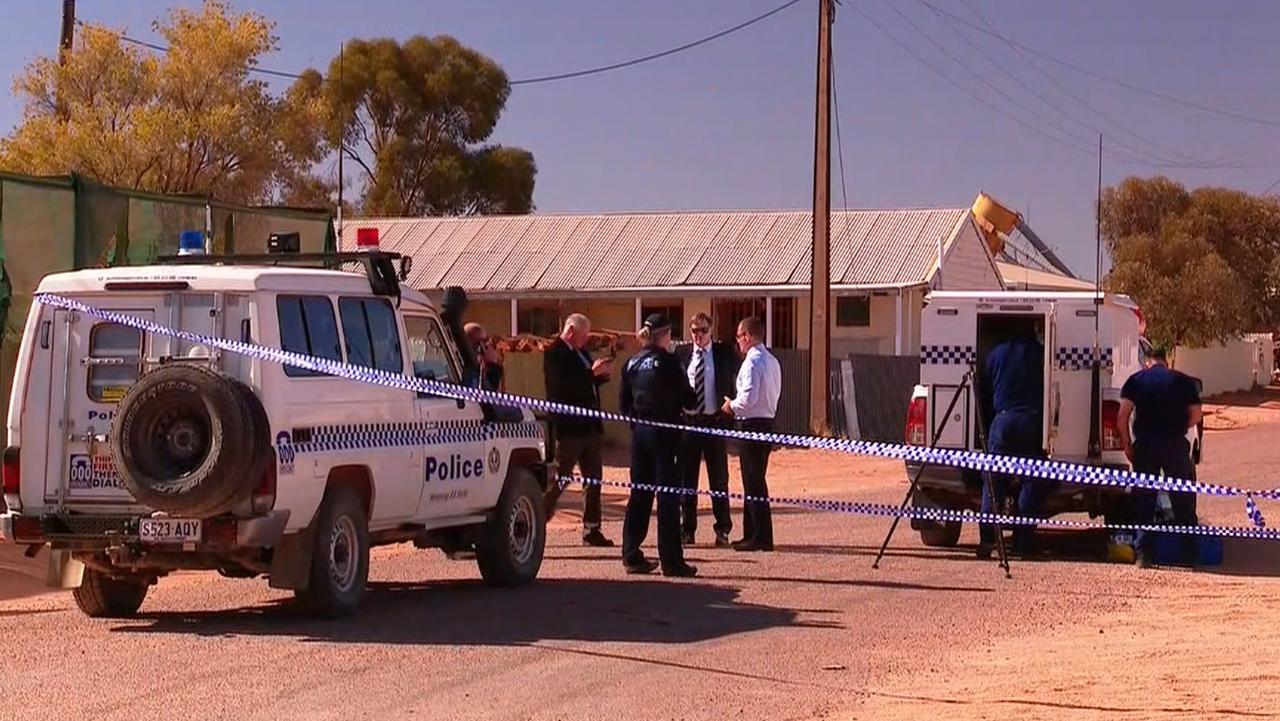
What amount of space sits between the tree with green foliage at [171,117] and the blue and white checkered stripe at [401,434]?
67.4 feet

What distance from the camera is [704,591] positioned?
13141 mm

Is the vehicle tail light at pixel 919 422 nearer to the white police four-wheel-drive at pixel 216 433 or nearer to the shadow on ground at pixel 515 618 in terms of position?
the shadow on ground at pixel 515 618

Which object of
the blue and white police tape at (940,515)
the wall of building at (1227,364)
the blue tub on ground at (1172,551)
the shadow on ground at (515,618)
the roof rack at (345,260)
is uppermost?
the wall of building at (1227,364)

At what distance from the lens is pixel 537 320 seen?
42781 mm

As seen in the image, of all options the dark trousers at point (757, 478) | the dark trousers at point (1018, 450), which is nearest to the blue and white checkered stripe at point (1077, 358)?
the dark trousers at point (1018, 450)

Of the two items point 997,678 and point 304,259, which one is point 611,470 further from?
point 997,678

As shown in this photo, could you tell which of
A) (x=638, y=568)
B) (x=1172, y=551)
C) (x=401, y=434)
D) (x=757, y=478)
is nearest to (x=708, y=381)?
(x=757, y=478)

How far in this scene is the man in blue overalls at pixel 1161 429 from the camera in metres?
15.1


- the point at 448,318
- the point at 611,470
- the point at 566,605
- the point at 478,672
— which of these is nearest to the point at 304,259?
the point at 448,318

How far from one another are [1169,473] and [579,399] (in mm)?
4951

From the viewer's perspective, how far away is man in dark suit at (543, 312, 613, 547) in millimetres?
16141

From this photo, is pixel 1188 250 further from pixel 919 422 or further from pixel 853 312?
pixel 919 422

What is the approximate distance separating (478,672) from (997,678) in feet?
8.88

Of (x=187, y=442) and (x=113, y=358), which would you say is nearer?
(x=187, y=442)
